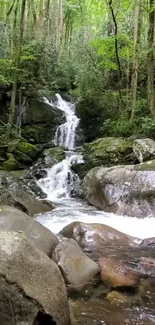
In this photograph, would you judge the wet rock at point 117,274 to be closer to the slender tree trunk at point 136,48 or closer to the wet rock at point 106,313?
the wet rock at point 106,313

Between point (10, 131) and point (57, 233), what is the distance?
7248mm

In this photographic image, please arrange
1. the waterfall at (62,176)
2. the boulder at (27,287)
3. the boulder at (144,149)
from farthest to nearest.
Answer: the waterfall at (62,176) < the boulder at (144,149) < the boulder at (27,287)

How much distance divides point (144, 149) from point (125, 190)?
2438 mm

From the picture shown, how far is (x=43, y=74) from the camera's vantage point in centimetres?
1656

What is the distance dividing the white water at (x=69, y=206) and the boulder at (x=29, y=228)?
1250mm

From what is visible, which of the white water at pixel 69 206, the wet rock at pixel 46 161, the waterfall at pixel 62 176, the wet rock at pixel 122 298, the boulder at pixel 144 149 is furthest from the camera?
the wet rock at pixel 46 161

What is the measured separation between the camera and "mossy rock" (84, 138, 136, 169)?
37.0 ft

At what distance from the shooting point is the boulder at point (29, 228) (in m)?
5.39

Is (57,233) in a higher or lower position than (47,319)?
lower

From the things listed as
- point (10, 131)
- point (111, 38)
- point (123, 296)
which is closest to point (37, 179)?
point (10, 131)

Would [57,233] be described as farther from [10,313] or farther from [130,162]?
[130,162]

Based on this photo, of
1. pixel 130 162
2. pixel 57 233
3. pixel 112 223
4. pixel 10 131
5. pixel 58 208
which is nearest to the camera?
pixel 57 233

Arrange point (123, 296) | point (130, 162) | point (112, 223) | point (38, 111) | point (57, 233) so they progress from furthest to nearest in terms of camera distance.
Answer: point (38, 111), point (130, 162), point (112, 223), point (57, 233), point (123, 296)

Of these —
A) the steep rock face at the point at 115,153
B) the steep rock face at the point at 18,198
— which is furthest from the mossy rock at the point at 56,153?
the steep rock face at the point at 18,198
